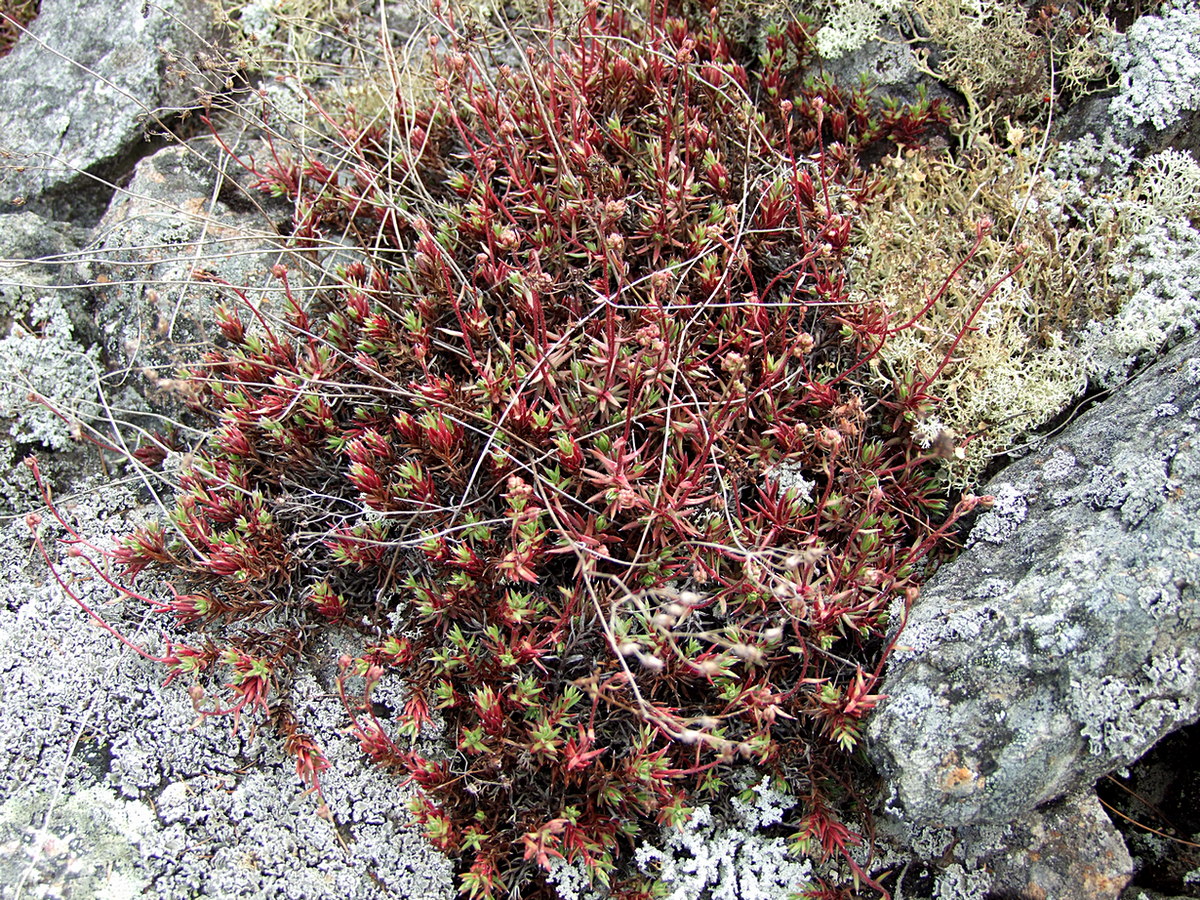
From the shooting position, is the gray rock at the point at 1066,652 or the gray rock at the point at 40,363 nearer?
the gray rock at the point at 1066,652

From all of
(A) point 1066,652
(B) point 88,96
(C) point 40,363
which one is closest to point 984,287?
(A) point 1066,652

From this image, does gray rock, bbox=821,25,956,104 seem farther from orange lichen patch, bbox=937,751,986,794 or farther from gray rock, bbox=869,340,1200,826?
orange lichen patch, bbox=937,751,986,794

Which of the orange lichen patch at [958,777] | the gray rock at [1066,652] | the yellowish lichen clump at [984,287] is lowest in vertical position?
the orange lichen patch at [958,777]

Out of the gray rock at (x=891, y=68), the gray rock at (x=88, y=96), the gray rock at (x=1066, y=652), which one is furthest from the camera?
the gray rock at (x=88, y=96)

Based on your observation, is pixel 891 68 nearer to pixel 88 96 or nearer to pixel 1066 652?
pixel 1066 652

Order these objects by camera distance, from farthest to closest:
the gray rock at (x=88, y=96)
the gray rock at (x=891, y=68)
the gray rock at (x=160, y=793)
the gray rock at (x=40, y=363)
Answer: the gray rock at (x=88, y=96)
the gray rock at (x=891, y=68)
the gray rock at (x=40, y=363)
the gray rock at (x=160, y=793)

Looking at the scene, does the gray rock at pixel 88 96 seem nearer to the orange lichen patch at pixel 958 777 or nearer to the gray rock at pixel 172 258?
the gray rock at pixel 172 258

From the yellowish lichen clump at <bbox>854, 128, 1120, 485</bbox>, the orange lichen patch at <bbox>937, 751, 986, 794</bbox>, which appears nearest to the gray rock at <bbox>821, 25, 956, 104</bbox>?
the yellowish lichen clump at <bbox>854, 128, 1120, 485</bbox>

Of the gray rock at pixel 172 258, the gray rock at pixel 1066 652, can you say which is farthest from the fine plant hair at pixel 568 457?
the gray rock at pixel 1066 652
